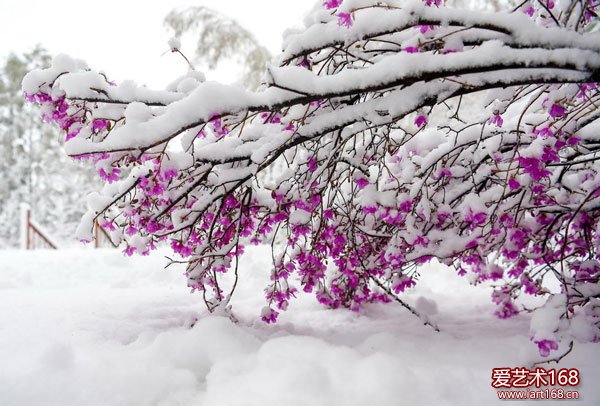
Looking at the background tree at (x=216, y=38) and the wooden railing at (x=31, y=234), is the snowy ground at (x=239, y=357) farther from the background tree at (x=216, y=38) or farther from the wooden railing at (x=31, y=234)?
the wooden railing at (x=31, y=234)

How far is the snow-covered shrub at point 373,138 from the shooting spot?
1315 millimetres

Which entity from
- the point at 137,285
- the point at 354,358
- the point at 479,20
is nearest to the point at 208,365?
the point at 354,358

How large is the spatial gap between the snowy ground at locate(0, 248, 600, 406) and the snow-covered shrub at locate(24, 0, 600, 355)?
386 millimetres

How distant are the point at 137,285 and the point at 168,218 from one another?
2.53m

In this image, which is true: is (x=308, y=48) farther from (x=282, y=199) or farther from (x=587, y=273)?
(x=587, y=273)

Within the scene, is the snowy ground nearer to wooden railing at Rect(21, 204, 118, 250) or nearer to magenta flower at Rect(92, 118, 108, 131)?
magenta flower at Rect(92, 118, 108, 131)

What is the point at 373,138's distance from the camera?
7.28ft

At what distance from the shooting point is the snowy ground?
5.66 feet

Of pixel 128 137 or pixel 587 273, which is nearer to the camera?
pixel 128 137

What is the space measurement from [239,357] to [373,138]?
149 cm

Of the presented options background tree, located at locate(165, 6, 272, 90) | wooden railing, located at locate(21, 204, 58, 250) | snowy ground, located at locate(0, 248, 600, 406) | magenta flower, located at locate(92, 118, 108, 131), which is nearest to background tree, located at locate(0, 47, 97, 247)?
wooden railing, located at locate(21, 204, 58, 250)

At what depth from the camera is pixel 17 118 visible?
58.1 ft

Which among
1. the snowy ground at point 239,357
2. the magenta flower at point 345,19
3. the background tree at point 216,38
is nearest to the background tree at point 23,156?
the background tree at point 216,38

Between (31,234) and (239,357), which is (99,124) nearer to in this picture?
(239,357)
